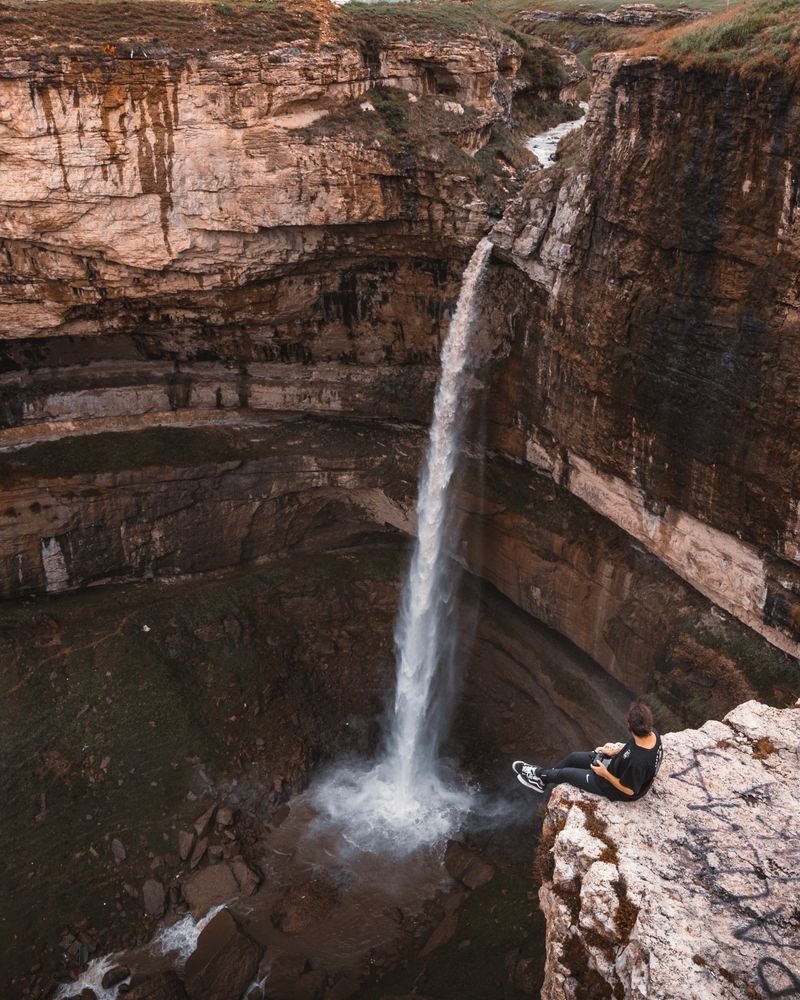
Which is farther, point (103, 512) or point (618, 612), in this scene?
point (103, 512)

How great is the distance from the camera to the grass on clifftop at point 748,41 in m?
12.9

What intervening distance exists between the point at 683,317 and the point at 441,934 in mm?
13357

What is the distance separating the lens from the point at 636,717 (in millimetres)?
8008

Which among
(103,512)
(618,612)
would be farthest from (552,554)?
(103,512)

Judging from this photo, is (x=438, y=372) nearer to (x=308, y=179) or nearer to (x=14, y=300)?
(x=308, y=179)

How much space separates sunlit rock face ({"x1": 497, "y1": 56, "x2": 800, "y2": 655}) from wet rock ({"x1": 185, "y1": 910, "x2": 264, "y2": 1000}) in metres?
12.2

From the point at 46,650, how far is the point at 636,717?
1808 cm

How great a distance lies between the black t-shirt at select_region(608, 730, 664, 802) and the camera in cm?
783

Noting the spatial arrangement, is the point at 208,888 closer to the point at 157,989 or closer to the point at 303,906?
the point at 303,906

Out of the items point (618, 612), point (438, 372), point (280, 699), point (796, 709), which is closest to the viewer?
point (796, 709)

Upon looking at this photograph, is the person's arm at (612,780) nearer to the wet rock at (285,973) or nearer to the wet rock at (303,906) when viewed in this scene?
the wet rock at (285,973)

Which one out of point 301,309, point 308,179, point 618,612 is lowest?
point 618,612

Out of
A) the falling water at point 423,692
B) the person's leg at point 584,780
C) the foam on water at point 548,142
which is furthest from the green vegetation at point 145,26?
the person's leg at point 584,780

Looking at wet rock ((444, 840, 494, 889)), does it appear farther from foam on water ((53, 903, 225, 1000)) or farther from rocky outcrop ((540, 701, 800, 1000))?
rocky outcrop ((540, 701, 800, 1000))
